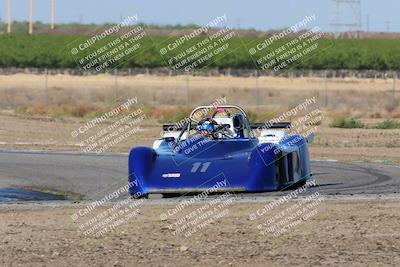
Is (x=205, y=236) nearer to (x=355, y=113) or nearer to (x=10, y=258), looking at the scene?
(x=10, y=258)

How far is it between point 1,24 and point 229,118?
544 ft

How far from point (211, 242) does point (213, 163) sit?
6.31 meters

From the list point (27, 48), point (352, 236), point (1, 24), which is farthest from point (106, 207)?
point (1, 24)

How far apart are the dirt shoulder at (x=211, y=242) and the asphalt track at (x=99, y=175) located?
14.3 ft

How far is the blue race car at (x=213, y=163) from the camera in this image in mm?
19203

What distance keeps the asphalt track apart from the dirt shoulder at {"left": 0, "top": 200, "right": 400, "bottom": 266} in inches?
171

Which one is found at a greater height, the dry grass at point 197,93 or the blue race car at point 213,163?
the blue race car at point 213,163

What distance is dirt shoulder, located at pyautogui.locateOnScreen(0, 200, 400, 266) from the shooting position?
1213cm
